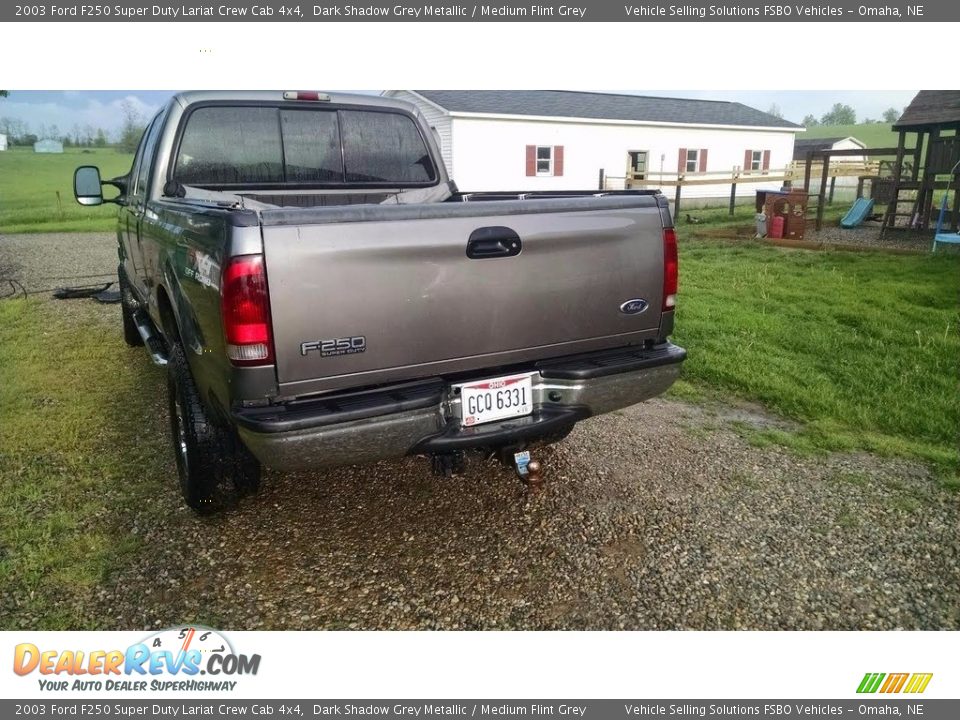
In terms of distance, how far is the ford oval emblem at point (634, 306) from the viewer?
318 centimetres

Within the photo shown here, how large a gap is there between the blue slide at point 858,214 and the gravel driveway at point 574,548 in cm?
1434

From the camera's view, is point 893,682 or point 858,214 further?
point 858,214

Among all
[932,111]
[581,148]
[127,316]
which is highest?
[932,111]

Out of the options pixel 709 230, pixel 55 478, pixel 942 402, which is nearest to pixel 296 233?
pixel 55 478

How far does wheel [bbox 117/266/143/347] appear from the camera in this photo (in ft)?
20.8

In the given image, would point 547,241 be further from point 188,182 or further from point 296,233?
point 188,182

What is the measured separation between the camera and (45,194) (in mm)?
21000

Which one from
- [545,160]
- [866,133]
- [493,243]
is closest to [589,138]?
[545,160]

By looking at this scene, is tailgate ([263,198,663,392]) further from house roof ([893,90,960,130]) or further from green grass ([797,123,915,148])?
green grass ([797,123,915,148])

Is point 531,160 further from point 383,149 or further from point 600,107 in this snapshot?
point 383,149

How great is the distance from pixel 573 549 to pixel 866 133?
72.3 metres

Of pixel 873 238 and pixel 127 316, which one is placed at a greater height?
pixel 873 238

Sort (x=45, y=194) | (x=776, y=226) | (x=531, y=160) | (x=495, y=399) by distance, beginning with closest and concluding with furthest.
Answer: (x=495, y=399) → (x=776, y=226) → (x=45, y=194) → (x=531, y=160)

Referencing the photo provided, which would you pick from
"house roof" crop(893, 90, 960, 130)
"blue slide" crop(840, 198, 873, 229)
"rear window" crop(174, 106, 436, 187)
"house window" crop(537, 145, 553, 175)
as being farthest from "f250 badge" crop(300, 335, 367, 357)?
"house window" crop(537, 145, 553, 175)
